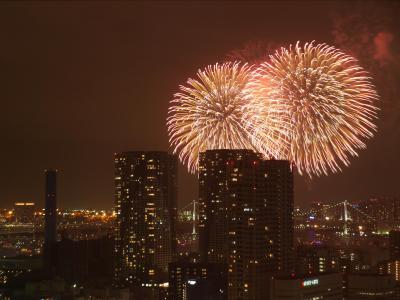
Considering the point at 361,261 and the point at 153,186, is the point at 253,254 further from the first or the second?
the point at 153,186

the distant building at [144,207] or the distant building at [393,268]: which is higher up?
the distant building at [144,207]

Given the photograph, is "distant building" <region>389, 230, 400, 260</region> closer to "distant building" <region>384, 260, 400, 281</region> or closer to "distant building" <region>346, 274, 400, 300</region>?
"distant building" <region>384, 260, 400, 281</region>

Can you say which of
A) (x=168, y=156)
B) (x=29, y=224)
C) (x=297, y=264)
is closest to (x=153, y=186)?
(x=168, y=156)

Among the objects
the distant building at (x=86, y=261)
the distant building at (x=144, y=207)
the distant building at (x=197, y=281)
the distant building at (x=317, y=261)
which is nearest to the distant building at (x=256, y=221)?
the distant building at (x=197, y=281)

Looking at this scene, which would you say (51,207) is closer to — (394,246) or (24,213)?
(24,213)

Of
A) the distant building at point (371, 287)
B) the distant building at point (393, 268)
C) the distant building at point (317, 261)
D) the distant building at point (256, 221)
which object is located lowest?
the distant building at point (371, 287)

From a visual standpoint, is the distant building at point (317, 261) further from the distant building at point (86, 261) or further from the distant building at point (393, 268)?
the distant building at point (86, 261)
